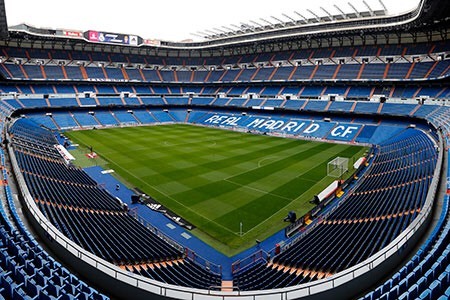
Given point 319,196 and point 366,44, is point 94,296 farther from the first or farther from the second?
point 366,44

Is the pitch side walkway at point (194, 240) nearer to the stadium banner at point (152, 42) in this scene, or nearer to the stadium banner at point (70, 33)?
the stadium banner at point (70, 33)

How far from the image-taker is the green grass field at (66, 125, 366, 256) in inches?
733

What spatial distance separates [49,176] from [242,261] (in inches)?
593

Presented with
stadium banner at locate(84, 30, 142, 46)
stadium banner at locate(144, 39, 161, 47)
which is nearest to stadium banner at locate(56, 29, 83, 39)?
stadium banner at locate(84, 30, 142, 46)

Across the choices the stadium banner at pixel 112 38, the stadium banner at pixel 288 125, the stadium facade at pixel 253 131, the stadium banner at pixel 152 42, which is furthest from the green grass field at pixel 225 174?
the stadium banner at pixel 152 42

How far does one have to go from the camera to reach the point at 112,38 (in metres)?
63.0

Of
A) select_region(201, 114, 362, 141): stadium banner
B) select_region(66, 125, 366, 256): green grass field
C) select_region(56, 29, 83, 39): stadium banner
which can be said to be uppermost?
select_region(56, 29, 83, 39): stadium banner

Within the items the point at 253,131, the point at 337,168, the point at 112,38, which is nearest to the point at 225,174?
the point at 337,168

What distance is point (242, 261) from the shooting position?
1484 centimetres

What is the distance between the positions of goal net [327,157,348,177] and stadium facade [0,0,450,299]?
1.89m

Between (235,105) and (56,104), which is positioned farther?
(235,105)


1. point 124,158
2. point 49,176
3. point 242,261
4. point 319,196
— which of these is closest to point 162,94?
point 124,158

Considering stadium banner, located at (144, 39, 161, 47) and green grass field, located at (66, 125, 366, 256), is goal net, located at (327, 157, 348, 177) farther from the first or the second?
stadium banner, located at (144, 39, 161, 47)

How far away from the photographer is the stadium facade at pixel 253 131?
862cm
